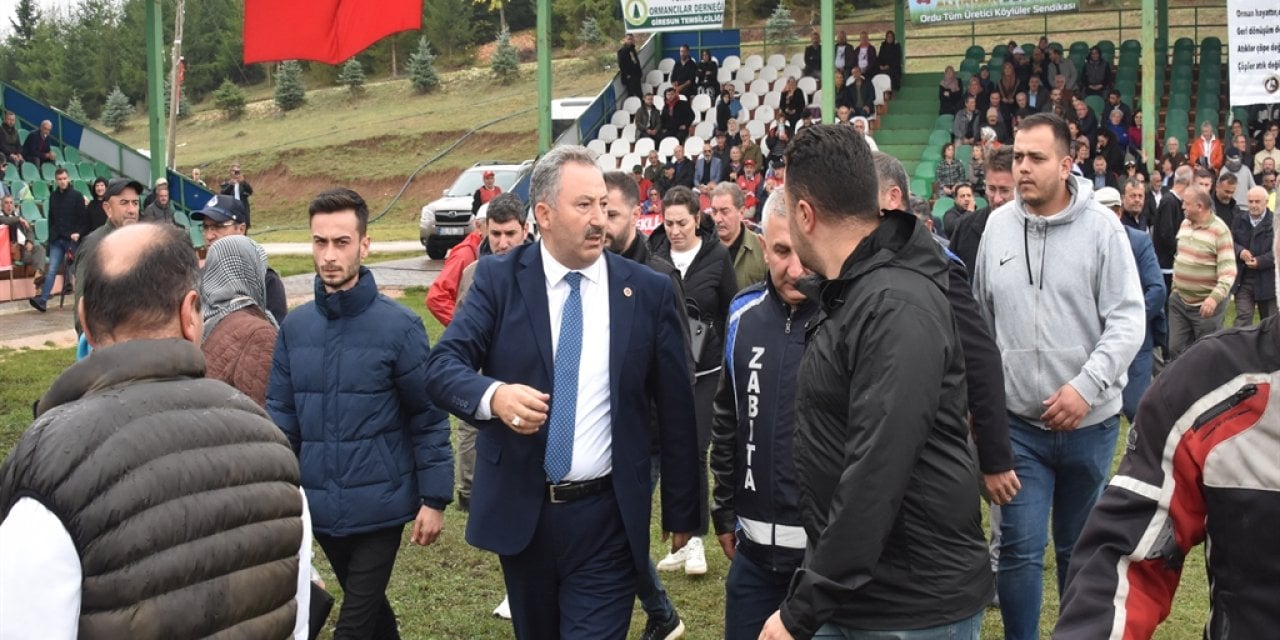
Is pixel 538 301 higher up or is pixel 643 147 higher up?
pixel 643 147

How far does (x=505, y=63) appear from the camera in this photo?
60.6 meters

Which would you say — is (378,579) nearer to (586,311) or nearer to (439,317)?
(586,311)

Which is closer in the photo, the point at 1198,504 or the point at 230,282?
the point at 1198,504

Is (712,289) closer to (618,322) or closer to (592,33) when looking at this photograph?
(618,322)

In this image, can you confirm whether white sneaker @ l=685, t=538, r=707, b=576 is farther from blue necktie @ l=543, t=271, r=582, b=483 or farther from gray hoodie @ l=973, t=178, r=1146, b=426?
blue necktie @ l=543, t=271, r=582, b=483

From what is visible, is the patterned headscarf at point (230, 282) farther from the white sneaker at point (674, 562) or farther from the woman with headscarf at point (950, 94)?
the woman with headscarf at point (950, 94)

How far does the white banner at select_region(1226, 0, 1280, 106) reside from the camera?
17.6 metres

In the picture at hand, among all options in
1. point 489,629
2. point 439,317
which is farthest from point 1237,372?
point 439,317

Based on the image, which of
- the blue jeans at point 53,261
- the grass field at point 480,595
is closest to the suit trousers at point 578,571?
the grass field at point 480,595

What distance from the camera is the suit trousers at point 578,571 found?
418cm

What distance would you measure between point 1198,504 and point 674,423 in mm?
2353

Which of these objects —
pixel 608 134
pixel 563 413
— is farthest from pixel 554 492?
pixel 608 134

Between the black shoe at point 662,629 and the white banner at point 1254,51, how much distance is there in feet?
49.0

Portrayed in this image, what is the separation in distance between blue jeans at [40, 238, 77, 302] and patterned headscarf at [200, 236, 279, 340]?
1444 centimetres
